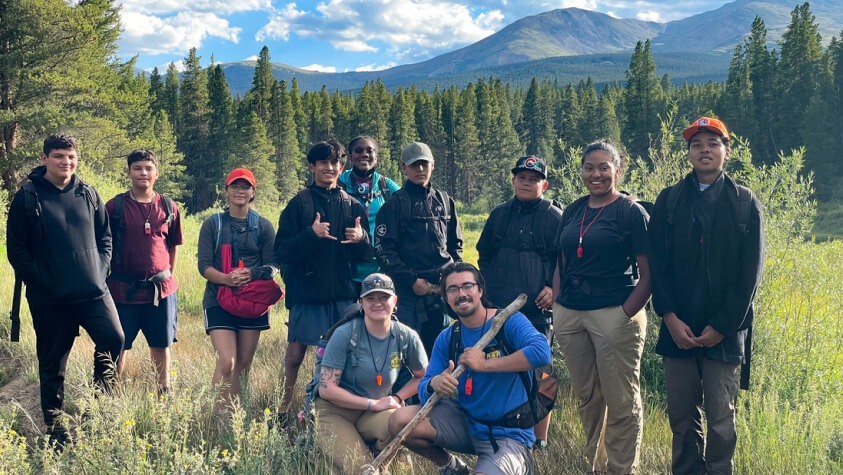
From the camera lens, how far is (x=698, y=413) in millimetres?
3473

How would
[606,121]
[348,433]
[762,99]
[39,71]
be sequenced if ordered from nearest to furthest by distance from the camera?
1. [348,433]
2. [39,71]
3. [762,99]
4. [606,121]

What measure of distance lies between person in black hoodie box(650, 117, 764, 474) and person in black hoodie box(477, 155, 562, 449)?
0.94 metres

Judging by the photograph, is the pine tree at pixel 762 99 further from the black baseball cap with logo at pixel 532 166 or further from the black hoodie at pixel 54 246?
the black hoodie at pixel 54 246

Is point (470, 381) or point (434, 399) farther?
point (470, 381)

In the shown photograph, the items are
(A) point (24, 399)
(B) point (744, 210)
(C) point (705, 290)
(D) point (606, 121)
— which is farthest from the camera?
(D) point (606, 121)

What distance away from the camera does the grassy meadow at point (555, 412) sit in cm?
320

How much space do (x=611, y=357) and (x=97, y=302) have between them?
12.6 ft

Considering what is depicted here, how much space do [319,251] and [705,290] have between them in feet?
9.43

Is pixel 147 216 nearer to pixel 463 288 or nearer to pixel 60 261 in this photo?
pixel 60 261

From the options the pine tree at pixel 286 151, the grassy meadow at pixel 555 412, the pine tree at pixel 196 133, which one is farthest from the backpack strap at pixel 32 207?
the pine tree at pixel 286 151

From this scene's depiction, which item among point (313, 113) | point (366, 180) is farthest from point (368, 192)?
point (313, 113)

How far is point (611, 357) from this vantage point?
366 centimetres

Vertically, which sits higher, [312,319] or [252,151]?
[252,151]

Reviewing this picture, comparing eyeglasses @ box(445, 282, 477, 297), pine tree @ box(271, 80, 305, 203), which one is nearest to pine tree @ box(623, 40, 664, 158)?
pine tree @ box(271, 80, 305, 203)
